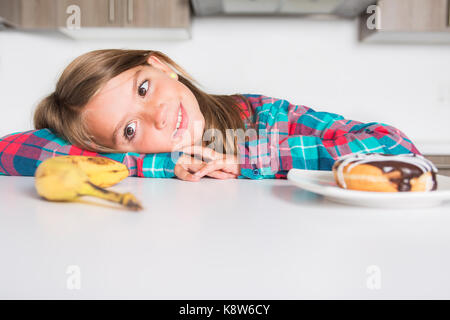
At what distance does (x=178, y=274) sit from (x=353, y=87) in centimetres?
227

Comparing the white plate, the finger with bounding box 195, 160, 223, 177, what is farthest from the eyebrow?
the white plate

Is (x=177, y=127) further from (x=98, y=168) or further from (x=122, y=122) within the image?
(x=98, y=168)

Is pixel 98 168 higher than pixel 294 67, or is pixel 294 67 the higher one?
pixel 294 67

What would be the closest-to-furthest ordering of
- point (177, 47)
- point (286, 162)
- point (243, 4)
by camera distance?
1. point (286, 162)
2. point (243, 4)
3. point (177, 47)

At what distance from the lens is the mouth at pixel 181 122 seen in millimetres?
1039

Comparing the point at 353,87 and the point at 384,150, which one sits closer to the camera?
the point at 384,150

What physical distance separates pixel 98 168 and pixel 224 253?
0.37m

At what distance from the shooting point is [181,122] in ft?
3.49

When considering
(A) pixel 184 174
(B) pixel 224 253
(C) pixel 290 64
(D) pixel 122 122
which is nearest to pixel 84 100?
(D) pixel 122 122

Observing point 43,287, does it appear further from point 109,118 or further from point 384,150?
point 384,150

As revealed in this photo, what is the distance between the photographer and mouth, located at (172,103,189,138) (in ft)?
3.41

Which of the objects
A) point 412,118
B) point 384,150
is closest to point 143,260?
point 384,150
